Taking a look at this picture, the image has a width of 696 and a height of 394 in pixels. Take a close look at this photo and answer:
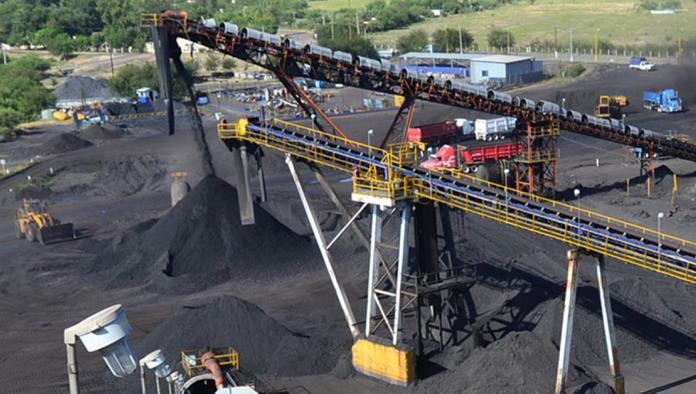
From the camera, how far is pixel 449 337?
40.2 meters

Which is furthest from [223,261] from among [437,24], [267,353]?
[437,24]

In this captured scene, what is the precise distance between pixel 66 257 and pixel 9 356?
55.4ft

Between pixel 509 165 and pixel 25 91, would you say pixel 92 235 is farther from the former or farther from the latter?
pixel 25 91

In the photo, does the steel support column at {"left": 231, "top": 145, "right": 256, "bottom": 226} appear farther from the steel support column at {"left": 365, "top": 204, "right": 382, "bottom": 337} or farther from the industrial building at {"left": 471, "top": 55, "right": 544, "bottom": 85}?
the industrial building at {"left": 471, "top": 55, "right": 544, "bottom": 85}

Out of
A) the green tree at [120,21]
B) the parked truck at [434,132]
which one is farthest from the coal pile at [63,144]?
the green tree at [120,21]

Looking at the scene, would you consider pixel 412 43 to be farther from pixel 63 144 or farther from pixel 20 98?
pixel 63 144

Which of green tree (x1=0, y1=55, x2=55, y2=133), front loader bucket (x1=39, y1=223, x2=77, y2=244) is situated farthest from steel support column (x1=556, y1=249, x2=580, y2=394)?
green tree (x1=0, y1=55, x2=55, y2=133)

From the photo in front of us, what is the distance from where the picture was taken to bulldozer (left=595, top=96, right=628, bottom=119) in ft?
318

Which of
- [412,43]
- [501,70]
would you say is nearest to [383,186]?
[501,70]

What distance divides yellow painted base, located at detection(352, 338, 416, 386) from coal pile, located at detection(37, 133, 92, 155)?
2589 inches

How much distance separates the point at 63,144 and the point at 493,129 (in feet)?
131

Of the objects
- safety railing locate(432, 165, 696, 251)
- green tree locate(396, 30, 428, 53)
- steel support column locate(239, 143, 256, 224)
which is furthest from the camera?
green tree locate(396, 30, 428, 53)

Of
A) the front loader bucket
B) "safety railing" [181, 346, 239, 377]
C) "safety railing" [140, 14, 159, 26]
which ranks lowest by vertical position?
the front loader bucket

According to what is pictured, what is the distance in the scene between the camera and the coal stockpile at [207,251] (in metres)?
52.4
